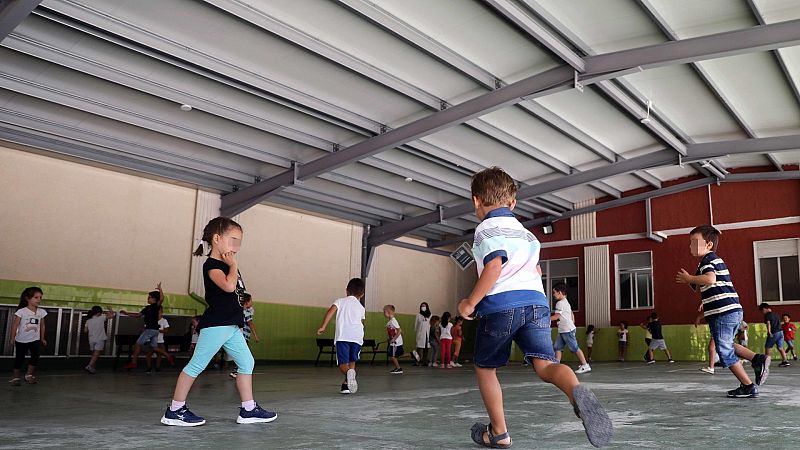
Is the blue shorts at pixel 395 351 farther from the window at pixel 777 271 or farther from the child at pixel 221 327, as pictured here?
the window at pixel 777 271

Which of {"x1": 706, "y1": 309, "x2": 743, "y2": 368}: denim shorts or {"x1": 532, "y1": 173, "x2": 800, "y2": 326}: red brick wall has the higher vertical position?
{"x1": 532, "y1": 173, "x2": 800, "y2": 326}: red brick wall

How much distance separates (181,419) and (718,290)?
4.91 meters

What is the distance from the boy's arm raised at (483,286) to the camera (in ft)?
10.7

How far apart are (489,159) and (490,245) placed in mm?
15654

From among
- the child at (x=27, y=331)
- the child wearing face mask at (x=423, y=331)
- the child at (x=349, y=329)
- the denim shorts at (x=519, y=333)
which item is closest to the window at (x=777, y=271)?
the child wearing face mask at (x=423, y=331)

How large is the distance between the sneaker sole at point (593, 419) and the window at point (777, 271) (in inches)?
826

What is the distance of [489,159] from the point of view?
18781 mm

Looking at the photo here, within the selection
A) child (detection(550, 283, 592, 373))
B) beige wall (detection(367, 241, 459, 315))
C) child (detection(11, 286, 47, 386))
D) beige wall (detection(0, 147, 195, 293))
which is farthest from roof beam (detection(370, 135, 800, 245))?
child (detection(11, 286, 47, 386))

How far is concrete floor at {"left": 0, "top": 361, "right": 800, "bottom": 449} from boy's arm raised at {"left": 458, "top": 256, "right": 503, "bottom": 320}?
37.7 inches

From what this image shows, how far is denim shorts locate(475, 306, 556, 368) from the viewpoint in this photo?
3.36 metres

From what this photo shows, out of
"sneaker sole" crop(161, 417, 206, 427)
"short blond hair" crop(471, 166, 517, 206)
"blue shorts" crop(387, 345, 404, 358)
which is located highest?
"short blond hair" crop(471, 166, 517, 206)

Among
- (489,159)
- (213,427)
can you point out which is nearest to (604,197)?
(489,159)

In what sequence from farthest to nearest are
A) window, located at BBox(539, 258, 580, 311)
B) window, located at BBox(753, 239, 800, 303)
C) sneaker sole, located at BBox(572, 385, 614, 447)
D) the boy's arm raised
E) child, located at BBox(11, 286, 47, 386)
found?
window, located at BBox(539, 258, 580, 311), window, located at BBox(753, 239, 800, 303), child, located at BBox(11, 286, 47, 386), the boy's arm raised, sneaker sole, located at BBox(572, 385, 614, 447)

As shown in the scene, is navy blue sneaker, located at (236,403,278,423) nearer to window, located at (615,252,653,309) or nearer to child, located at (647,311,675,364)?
child, located at (647,311,675,364)
